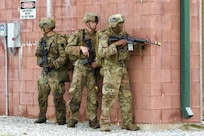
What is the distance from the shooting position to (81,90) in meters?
9.54

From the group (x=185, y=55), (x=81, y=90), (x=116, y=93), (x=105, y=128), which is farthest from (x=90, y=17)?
(x=105, y=128)

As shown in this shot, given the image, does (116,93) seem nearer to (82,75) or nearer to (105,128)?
(105,128)

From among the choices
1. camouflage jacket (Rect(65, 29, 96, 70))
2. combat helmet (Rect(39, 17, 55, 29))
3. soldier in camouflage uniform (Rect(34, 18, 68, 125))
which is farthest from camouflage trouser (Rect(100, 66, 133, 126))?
combat helmet (Rect(39, 17, 55, 29))

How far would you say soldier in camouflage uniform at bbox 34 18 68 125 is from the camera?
32.3 ft

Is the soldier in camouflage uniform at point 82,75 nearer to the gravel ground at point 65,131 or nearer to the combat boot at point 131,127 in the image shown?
the gravel ground at point 65,131

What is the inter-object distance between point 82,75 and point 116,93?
0.74m

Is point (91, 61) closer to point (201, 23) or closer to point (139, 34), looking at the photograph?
point (139, 34)

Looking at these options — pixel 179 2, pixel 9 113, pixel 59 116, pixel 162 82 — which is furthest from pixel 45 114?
pixel 179 2

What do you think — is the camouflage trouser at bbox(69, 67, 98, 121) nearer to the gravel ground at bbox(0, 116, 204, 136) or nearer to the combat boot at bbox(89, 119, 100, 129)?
the combat boot at bbox(89, 119, 100, 129)

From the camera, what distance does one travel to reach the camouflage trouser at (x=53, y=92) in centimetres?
987

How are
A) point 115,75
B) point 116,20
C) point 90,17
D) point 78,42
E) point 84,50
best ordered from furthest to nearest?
point 78,42 < point 90,17 < point 84,50 < point 115,75 < point 116,20

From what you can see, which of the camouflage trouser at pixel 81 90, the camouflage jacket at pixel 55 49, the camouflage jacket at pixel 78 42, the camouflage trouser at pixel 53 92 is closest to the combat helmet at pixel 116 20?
the camouflage jacket at pixel 78 42

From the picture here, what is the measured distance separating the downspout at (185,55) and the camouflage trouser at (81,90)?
145 cm

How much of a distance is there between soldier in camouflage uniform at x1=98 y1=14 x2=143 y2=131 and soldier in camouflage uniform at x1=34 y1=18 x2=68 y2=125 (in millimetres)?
992
